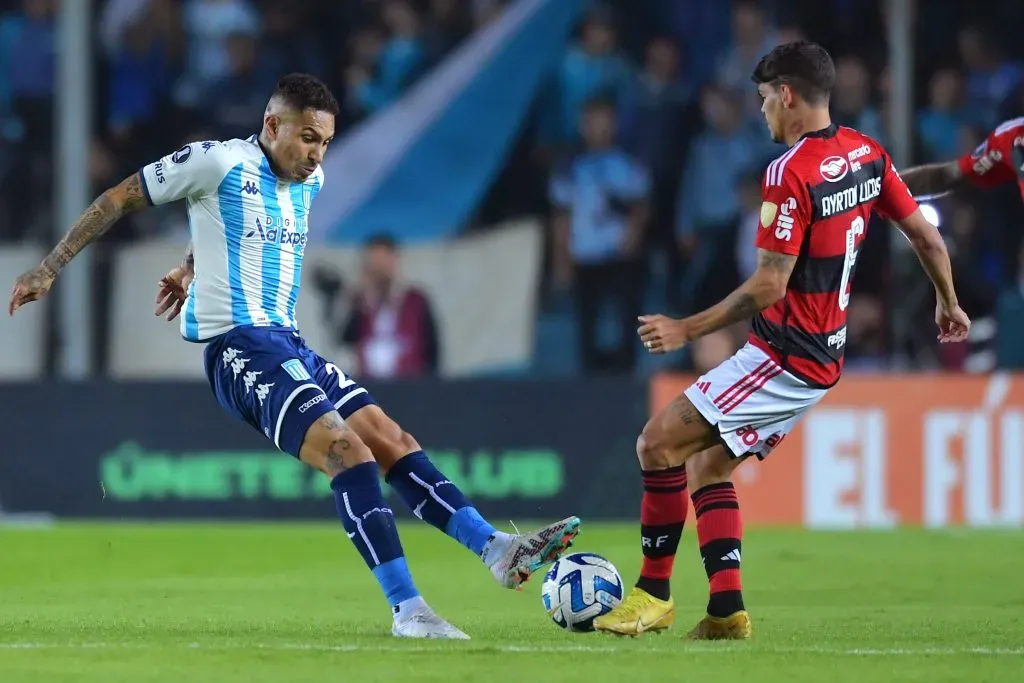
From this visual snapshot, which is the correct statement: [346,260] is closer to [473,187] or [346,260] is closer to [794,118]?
[473,187]

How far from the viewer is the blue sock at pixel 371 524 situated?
6336mm

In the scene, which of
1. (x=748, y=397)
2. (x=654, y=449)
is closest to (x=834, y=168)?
(x=748, y=397)

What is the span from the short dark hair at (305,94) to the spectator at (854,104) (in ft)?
26.2

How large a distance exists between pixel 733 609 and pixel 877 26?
9.51 m

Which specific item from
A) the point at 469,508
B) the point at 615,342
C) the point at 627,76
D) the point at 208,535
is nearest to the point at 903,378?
the point at 615,342

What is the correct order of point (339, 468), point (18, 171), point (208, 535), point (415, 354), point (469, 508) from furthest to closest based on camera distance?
point (18, 171)
point (415, 354)
point (208, 535)
point (469, 508)
point (339, 468)

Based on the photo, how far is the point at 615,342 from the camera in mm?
13805

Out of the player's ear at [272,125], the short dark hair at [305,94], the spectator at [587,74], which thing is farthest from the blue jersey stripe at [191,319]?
the spectator at [587,74]

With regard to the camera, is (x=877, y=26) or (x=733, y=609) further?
(x=877, y=26)

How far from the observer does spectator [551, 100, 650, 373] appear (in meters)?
13.8

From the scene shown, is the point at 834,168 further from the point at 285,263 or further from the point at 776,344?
the point at 285,263

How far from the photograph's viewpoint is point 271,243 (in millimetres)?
6781

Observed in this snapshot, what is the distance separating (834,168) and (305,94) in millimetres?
1967

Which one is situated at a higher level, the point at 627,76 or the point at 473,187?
the point at 627,76
